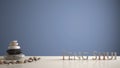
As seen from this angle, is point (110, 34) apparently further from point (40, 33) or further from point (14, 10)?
point (14, 10)

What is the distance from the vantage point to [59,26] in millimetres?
3811

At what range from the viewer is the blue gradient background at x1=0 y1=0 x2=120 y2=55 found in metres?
3.78

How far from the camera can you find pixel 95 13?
3.80 metres

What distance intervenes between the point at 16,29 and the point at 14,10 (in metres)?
0.30

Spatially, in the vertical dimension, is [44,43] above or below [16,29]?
below

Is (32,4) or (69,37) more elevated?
(32,4)

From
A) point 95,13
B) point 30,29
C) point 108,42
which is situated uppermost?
point 95,13

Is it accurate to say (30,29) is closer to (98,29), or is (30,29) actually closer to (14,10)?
(14,10)

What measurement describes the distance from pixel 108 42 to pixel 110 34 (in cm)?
13

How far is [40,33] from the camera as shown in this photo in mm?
3809

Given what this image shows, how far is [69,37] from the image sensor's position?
3.80 meters

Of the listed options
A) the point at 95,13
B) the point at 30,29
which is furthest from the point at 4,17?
the point at 95,13

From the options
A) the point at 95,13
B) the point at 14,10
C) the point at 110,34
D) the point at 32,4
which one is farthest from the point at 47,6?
the point at 110,34

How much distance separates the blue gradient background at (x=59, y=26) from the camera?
3781mm
